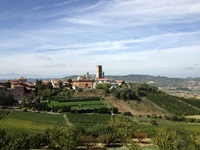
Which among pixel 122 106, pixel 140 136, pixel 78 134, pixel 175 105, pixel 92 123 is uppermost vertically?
pixel 78 134

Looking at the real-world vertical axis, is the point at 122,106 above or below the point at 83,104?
below

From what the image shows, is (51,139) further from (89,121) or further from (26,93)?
(26,93)

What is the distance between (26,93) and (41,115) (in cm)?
3752

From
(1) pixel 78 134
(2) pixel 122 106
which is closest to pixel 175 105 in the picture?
(2) pixel 122 106

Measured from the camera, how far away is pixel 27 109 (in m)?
81.4

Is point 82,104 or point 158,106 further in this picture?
point 158,106

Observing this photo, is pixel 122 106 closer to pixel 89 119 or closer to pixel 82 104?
pixel 82 104

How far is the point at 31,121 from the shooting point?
2509 inches

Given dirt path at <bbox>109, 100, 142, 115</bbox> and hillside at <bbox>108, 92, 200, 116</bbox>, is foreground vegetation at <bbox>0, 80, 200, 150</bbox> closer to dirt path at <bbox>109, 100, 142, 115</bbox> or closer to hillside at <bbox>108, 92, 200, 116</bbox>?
hillside at <bbox>108, 92, 200, 116</bbox>

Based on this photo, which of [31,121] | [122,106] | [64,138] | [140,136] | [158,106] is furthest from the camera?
[158,106]

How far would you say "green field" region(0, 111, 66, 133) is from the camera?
5739 centimetres

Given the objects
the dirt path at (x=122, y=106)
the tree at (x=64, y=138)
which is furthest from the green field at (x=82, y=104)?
the tree at (x=64, y=138)

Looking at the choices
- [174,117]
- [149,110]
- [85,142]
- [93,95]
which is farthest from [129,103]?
[85,142]

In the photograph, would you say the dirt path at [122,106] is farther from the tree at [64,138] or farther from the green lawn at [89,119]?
the tree at [64,138]
